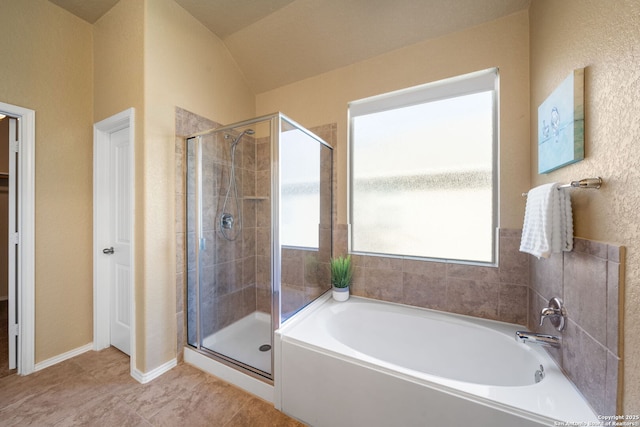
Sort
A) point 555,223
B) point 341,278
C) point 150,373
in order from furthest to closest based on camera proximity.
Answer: point 341,278, point 150,373, point 555,223

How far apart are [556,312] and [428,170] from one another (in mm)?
1167

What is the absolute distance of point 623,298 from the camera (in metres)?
0.79

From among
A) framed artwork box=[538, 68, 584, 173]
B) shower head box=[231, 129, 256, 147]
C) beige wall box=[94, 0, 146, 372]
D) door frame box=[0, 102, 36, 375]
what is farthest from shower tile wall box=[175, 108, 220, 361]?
framed artwork box=[538, 68, 584, 173]

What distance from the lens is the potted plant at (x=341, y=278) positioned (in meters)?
2.04

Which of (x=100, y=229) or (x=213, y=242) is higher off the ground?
(x=100, y=229)

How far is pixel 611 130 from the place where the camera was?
33.7 inches

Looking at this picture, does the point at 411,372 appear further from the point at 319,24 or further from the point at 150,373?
the point at 319,24

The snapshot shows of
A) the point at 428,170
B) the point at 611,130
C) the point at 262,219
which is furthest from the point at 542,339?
the point at 262,219

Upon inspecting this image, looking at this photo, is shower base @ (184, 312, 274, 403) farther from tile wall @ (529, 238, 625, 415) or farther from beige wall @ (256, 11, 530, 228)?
→ tile wall @ (529, 238, 625, 415)

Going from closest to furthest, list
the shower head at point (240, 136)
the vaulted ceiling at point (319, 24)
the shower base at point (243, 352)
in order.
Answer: the shower base at point (243, 352) → the vaulted ceiling at point (319, 24) → the shower head at point (240, 136)

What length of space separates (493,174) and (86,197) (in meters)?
3.32

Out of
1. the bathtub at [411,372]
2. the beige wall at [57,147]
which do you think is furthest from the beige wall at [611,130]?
the beige wall at [57,147]

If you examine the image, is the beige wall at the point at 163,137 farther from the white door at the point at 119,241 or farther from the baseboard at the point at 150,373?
the white door at the point at 119,241

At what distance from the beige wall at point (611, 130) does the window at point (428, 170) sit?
55cm
